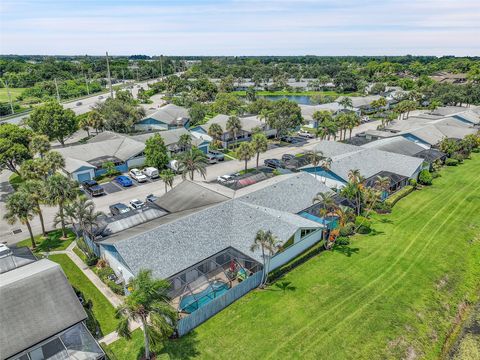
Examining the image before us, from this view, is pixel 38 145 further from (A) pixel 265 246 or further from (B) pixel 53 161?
(A) pixel 265 246

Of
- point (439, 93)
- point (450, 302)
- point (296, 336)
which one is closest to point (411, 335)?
point (450, 302)

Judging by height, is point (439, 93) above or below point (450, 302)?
above

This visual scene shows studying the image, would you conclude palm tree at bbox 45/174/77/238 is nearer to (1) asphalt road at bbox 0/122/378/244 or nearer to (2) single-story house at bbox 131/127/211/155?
(1) asphalt road at bbox 0/122/378/244

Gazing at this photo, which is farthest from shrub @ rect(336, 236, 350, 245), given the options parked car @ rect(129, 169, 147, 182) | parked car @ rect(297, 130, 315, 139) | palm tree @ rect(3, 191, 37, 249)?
parked car @ rect(297, 130, 315, 139)

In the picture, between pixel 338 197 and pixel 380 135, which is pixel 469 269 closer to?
pixel 338 197

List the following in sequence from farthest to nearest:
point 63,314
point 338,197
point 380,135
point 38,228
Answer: point 380,135
point 338,197
point 38,228
point 63,314

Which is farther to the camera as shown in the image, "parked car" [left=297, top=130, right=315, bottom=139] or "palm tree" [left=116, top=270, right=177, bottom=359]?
"parked car" [left=297, top=130, right=315, bottom=139]

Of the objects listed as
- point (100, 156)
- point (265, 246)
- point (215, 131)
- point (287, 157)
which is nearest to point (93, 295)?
point (265, 246)
